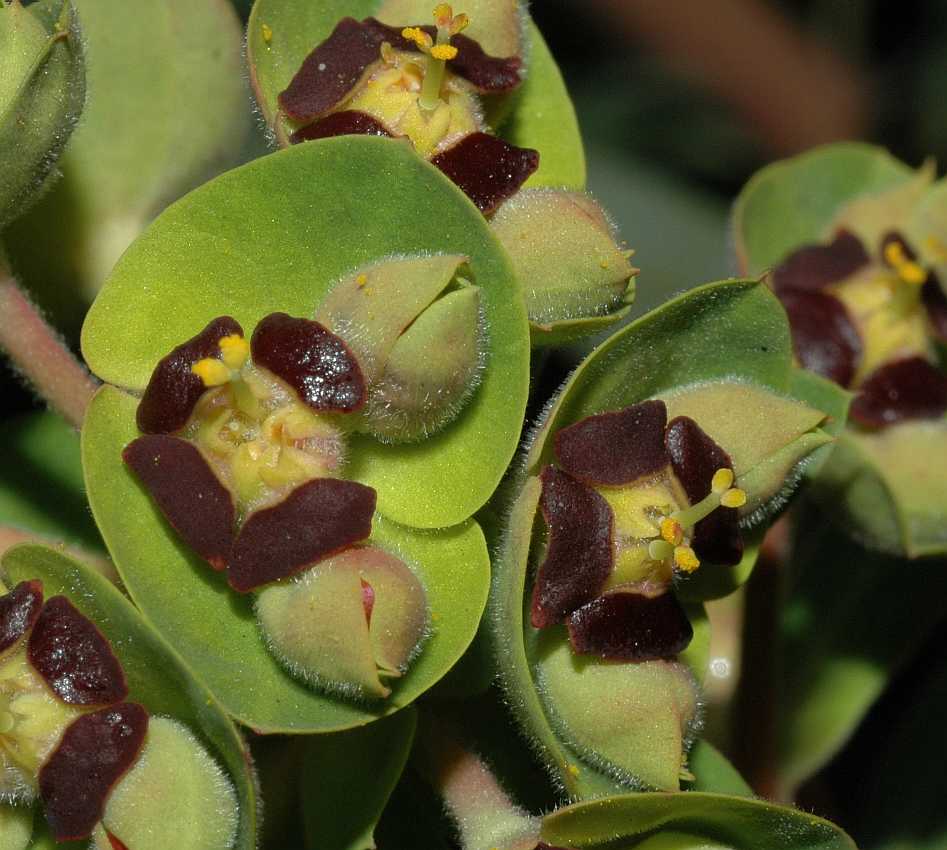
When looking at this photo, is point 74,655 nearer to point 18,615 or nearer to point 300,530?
point 18,615

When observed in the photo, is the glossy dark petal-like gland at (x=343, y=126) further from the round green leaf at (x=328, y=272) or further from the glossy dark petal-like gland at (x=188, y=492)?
the glossy dark petal-like gland at (x=188, y=492)

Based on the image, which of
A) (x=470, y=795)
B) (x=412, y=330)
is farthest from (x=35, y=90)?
(x=470, y=795)

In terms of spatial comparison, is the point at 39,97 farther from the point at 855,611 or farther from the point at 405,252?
the point at 855,611

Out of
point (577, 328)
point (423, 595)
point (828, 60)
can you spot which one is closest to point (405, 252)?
point (577, 328)

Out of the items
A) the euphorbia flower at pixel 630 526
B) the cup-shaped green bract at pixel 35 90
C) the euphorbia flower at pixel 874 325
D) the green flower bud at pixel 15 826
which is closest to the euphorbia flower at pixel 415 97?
the cup-shaped green bract at pixel 35 90

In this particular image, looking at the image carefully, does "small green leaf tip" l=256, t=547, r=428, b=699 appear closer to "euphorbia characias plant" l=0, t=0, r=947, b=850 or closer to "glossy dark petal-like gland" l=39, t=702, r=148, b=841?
"euphorbia characias plant" l=0, t=0, r=947, b=850

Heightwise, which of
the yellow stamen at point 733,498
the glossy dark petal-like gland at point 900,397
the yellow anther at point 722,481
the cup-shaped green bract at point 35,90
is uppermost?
the cup-shaped green bract at point 35,90

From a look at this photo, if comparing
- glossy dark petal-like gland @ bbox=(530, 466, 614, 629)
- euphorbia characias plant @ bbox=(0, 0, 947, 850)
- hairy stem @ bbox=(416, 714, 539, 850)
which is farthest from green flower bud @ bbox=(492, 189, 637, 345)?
hairy stem @ bbox=(416, 714, 539, 850)
